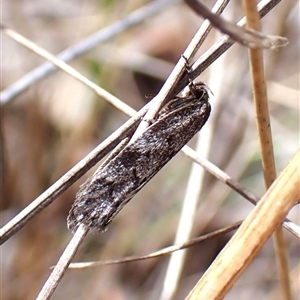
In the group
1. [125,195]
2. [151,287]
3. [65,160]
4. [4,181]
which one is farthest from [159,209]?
[125,195]

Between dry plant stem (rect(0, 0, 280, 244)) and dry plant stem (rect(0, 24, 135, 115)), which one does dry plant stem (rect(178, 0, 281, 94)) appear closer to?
dry plant stem (rect(0, 0, 280, 244))

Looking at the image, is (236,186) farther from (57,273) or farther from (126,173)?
(57,273)

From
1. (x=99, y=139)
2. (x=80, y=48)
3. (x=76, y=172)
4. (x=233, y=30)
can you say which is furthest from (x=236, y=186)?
(x=99, y=139)

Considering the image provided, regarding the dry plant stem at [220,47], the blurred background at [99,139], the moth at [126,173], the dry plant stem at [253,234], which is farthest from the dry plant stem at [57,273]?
the blurred background at [99,139]

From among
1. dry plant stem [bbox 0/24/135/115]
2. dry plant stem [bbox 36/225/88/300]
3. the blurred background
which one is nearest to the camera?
dry plant stem [bbox 36/225/88/300]

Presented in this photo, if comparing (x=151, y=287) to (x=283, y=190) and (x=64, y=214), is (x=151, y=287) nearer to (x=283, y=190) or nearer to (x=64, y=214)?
(x=64, y=214)

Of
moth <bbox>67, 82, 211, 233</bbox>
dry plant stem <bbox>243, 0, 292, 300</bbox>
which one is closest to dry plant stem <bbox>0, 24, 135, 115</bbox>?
moth <bbox>67, 82, 211, 233</bbox>

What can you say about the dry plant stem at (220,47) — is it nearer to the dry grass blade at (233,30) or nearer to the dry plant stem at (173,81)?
the dry plant stem at (173,81)
